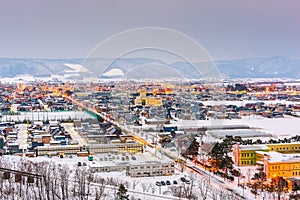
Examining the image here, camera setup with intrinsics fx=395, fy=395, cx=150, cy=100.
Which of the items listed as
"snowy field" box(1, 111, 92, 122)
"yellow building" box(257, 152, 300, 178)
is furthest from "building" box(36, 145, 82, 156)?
"snowy field" box(1, 111, 92, 122)

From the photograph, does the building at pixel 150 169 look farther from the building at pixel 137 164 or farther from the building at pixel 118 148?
the building at pixel 118 148

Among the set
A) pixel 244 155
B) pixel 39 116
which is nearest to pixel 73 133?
pixel 244 155

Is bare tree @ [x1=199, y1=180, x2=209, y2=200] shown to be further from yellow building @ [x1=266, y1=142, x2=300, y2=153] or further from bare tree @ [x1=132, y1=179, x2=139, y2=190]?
yellow building @ [x1=266, y1=142, x2=300, y2=153]

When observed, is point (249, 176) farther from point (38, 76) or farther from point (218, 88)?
point (38, 76)

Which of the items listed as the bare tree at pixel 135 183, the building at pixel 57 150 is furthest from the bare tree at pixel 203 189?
the building at pixel 57 150

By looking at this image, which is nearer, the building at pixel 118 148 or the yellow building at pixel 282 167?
the building at pixel 118 148

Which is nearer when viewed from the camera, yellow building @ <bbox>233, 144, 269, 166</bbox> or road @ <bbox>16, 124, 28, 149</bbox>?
yellow building @ <bbox>233, 144, 269, 166</bbox>

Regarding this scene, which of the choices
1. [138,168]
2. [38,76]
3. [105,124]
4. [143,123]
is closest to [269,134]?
[143,123]

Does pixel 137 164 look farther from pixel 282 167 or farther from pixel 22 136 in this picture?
pixel 22 136

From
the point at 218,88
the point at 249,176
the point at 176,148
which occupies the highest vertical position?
the point at 218,88

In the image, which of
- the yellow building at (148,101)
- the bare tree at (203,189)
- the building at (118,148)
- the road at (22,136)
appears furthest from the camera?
the road at (22,136)

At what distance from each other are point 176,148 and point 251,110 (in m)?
6.97

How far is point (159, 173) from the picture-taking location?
346cm

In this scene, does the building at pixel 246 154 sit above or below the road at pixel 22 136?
above
